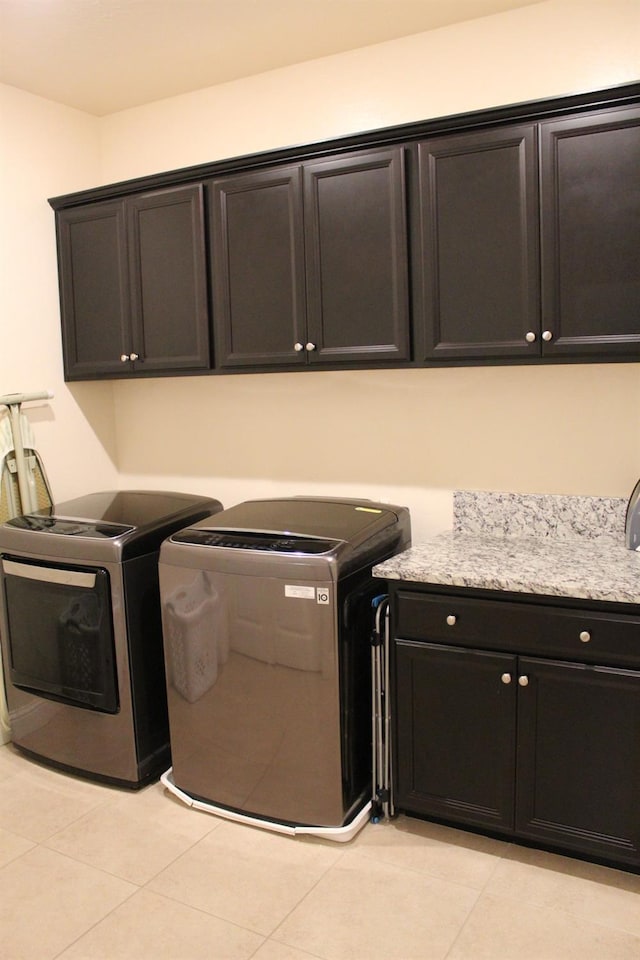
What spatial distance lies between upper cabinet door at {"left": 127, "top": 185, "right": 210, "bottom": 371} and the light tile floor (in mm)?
1713

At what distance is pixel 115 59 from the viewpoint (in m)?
3.04

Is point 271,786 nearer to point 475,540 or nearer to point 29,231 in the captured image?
point 475,540

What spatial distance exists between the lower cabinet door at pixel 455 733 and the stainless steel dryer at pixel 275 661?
0.59 feet

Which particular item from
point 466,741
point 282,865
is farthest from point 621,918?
point 282,865

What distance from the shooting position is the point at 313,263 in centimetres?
279

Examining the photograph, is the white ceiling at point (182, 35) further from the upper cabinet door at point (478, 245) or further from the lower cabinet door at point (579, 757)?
the lower cabinet door at point (579, 757)

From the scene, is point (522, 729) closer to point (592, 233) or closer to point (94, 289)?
point (592, 233)

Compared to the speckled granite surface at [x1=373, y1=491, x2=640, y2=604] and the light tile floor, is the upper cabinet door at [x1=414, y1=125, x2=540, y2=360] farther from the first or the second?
the light tile floor

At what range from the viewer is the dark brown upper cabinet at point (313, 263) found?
A: 265 cm

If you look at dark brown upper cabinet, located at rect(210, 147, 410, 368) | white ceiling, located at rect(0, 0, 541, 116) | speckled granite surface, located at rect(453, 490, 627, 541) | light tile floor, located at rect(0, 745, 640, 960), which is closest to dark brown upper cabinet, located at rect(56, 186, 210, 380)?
dark brown upper cabinet, located at rect(210, 147, 410, 368)

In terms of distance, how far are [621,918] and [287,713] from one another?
1.08 m

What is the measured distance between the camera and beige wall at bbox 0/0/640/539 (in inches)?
104

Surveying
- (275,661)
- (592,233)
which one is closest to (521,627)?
(275,661)

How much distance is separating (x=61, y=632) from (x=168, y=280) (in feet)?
4.62
